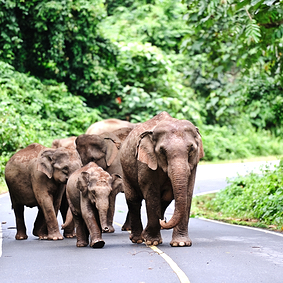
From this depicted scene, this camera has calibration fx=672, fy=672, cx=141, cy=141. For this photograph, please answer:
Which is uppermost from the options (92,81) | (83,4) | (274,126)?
(83,4)

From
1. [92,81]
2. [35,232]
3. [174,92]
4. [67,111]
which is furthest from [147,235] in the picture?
[174,92]

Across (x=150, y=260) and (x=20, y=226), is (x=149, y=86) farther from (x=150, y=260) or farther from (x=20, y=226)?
(x=150, y=260)

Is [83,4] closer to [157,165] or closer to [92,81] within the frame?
[92,81]

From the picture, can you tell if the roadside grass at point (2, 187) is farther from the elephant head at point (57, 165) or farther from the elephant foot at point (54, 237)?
the elephant foot at point (54, 237)

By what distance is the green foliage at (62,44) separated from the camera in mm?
Answer: 28281

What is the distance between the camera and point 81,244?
10.7 m

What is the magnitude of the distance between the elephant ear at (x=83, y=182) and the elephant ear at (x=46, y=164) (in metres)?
1.57

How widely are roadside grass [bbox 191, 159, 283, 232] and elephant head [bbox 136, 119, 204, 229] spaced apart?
4114mm

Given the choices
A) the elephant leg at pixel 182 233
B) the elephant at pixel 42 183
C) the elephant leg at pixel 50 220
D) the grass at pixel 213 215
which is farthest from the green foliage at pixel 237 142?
the elephant leg at pixel 182 233

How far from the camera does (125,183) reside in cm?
1155

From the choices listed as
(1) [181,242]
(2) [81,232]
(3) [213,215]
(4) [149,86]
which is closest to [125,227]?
(2) [81,232]

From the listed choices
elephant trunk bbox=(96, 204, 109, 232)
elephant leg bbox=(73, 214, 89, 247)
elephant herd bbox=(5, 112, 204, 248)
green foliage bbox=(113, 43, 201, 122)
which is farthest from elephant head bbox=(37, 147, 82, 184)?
green foliage bbox=(113, 43, 201, 122)

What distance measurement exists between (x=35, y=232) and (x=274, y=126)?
2968cm

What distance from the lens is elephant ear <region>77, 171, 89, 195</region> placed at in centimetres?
1062
